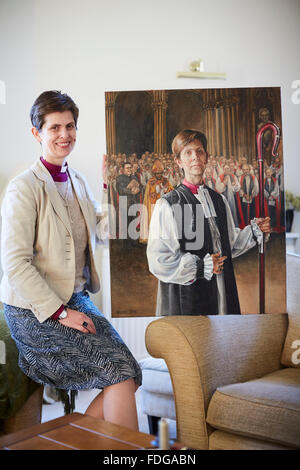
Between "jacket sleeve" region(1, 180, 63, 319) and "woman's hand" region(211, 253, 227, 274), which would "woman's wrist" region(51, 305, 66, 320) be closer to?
"jacket sleeve" region(1, 180, 63, 319)

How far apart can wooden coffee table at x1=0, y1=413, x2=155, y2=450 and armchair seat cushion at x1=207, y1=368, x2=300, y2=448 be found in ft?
1.63

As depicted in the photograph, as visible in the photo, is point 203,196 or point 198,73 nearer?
point 203,196

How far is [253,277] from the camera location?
6.20ft

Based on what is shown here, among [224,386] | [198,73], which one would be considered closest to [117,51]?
[198,73]

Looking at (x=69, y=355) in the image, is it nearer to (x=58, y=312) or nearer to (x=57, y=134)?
(x=58, y=312)

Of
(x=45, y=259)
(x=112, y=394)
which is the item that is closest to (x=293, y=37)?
(x=45, y=259)

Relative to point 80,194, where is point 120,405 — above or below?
below

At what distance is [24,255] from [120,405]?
558 mm

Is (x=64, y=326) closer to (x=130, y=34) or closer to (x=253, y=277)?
(x=253, y=277)

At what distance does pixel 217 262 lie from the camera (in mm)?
1866

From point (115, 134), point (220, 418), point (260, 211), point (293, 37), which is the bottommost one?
point (220, 418)

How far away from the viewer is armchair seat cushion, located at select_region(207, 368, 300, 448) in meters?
1.61

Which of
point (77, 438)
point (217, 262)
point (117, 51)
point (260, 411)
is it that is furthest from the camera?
point (117, 51)
